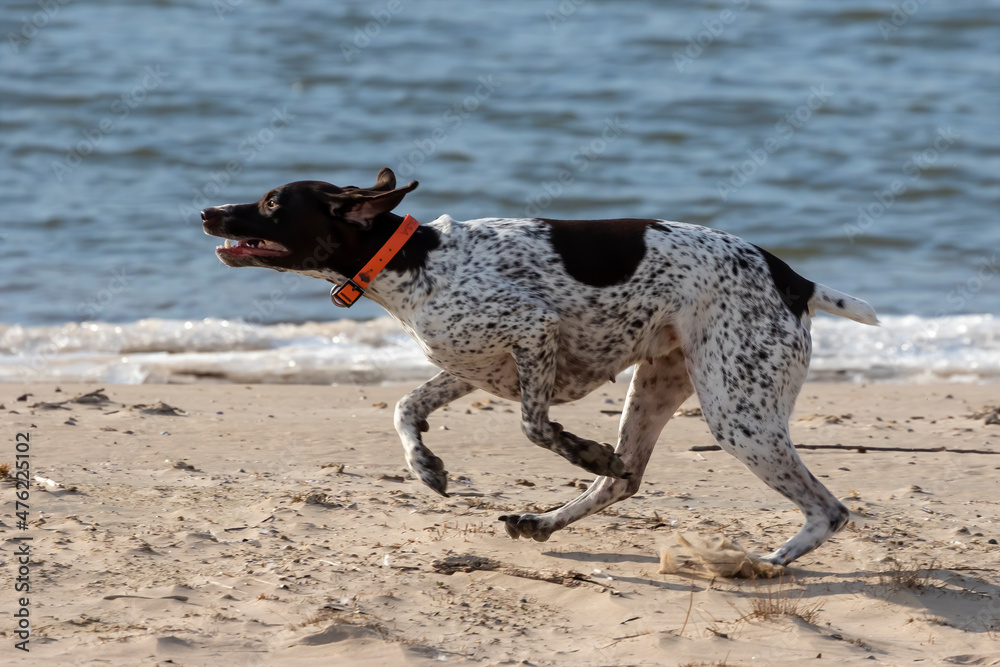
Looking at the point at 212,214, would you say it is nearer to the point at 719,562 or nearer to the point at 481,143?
the point at 719,562

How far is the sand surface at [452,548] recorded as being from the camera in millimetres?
3658

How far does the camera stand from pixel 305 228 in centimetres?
439

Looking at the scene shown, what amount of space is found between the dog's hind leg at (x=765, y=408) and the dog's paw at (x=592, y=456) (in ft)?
1.36

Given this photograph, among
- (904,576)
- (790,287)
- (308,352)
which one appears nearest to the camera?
(904,576)

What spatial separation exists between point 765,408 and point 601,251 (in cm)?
87

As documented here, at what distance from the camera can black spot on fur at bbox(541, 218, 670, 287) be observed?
444 centimetres

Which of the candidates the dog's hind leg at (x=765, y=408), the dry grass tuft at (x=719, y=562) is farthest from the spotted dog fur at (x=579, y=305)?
the dry grass tuft at (x=719, y=562)

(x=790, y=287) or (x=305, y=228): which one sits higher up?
(x=305, y=228)

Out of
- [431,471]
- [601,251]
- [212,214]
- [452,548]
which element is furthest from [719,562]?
[212,214]

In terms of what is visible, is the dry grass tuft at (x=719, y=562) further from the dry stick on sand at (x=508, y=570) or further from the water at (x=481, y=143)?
the water at (x=481, y=143)

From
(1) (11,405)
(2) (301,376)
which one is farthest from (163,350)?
(1) (11,405)

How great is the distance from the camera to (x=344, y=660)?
3.49 meters

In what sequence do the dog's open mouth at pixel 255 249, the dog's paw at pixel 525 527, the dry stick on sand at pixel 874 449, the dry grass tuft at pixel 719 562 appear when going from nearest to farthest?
1. the dry grass tuft at pixel 719 562
2. the dog's open mouth at pixel 255 249
3. the dog's paw at pixel 525 527
4. the dry stick on sand at pixel 874 449

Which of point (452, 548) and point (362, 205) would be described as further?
point (452, 548)
